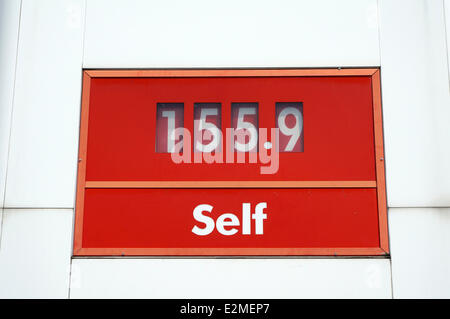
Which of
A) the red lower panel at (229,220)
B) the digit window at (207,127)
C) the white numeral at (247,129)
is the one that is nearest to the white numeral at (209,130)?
the digit window at (207,127)

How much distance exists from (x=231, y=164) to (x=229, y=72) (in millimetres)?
478

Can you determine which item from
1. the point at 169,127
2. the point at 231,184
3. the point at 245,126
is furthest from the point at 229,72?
the point at 231,184

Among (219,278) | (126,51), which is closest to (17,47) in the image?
(126,51)

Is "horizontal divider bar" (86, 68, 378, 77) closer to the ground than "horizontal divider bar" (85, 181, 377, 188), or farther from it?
farther from it

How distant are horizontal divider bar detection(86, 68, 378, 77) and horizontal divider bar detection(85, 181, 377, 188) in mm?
557

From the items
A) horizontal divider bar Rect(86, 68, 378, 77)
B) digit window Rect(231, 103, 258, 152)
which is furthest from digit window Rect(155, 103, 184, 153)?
digit window Rect(231, 103, 258, 152)

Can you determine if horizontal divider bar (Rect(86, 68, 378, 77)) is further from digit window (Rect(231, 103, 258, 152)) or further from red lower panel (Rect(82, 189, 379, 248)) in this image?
red lower panel (Rect(82, 189, 379, 248))

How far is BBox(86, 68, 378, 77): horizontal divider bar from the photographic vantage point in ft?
7.27

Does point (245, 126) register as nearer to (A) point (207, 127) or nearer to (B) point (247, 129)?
(B) point (247, 129)

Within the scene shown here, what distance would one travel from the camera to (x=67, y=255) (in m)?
2.11

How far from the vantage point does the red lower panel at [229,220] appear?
83.4 inches

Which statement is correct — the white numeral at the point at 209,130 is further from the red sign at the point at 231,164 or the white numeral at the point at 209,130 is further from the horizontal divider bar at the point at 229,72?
the horizontal divider bar at the point at 229,72

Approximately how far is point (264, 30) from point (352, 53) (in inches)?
18.6
